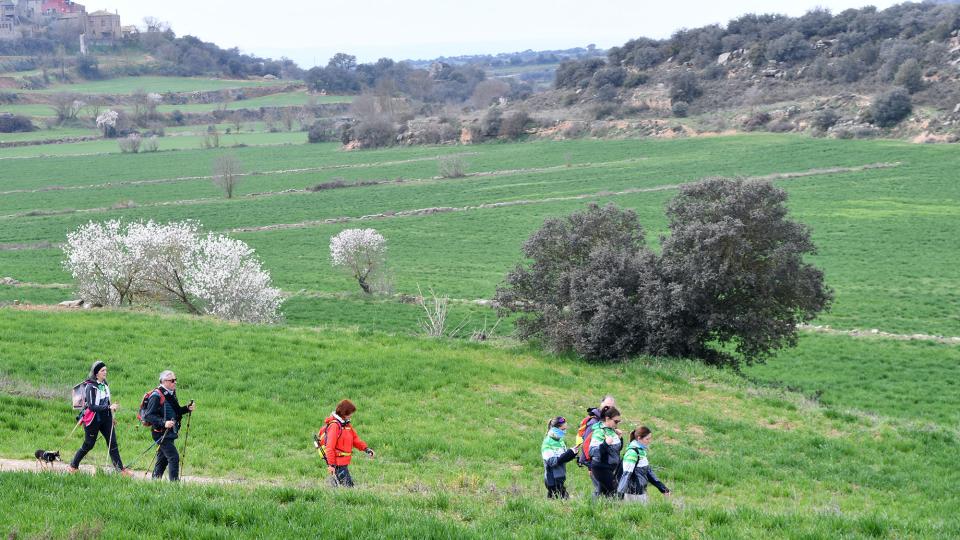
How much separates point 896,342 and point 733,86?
309 feet

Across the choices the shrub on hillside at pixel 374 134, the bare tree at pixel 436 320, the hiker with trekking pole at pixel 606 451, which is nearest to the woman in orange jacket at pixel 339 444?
the hiker with trekking pole at pixel 606 451

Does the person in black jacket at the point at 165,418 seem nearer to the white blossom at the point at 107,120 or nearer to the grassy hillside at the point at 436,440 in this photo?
the grassy hillside at the point at 436,440

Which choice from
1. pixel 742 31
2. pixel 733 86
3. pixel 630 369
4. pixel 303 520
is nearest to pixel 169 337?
pixel 630 369

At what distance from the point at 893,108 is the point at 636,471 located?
92983 mm

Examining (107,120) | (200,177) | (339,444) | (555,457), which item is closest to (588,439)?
(555,457)

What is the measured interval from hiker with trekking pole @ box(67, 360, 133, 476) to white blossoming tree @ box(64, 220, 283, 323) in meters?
23.4

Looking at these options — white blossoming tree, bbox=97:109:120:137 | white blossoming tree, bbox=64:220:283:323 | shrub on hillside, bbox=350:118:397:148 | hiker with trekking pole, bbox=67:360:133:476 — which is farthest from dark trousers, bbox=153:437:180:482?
white blossoming tree, bbox=97:109:120:137

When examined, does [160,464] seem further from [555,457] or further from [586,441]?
[586,441]

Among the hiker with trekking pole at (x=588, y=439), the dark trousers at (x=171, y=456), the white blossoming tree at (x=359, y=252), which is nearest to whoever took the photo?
the hiker with trekking pole at (x=588, y=439)

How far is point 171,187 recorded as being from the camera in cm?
9612

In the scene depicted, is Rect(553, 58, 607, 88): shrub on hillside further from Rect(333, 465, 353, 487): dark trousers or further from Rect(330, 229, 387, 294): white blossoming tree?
Rect(333, 465, 353, 487): dark trousers

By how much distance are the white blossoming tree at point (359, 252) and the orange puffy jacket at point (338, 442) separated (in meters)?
34.3

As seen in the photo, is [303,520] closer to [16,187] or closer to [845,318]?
[845,318]

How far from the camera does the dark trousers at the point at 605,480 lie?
12242 millimetres
